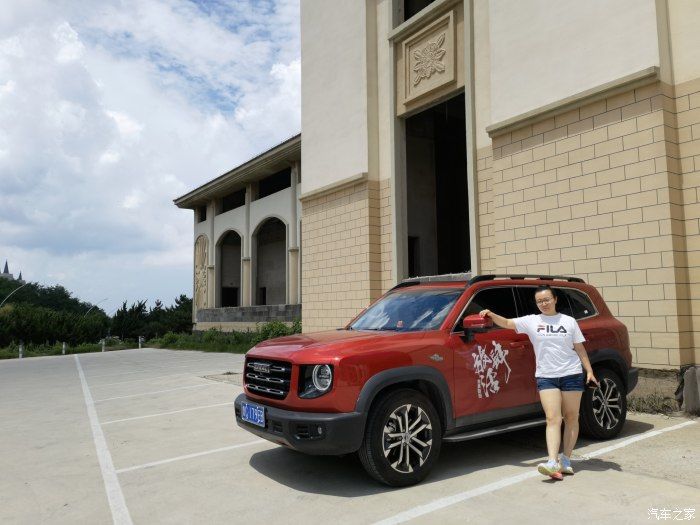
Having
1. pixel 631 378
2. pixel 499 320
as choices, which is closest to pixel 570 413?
pixel 499 320

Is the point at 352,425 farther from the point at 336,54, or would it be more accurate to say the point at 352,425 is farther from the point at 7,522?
the point at 336,54

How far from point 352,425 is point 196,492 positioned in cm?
156

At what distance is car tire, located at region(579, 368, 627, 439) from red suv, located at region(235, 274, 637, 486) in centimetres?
1

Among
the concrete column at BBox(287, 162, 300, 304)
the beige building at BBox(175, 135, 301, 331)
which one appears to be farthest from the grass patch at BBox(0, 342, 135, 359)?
the concrete column at BBox(287, 162, 300, 304)

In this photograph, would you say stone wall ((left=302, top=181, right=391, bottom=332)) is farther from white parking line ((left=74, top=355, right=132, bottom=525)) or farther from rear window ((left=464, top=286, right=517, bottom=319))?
rear window ((left=464, top=286, right=517, bottom=319))

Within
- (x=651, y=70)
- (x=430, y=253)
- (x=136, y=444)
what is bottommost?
(x=136, y=444)

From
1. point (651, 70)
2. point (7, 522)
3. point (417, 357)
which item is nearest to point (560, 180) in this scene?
point (651, 70)

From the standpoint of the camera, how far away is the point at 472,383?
17.2 ft

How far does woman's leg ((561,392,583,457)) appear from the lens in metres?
4.95

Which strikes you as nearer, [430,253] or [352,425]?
[352,425]

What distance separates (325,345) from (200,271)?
Result: 3482cm

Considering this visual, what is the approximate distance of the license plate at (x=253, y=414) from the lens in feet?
16.6

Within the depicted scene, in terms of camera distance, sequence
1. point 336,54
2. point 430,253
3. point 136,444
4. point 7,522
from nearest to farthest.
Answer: point 7,522, point 136,444, point 336,54, point 430,253

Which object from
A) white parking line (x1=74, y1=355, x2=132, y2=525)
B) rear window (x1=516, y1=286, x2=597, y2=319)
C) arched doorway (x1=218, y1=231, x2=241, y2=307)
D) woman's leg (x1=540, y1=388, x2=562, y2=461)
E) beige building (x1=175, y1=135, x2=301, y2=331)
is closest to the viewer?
white parking line (x1=74, y1=355, x2=132, y2=525)
